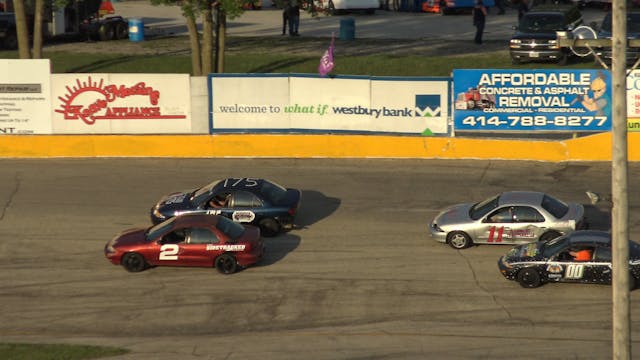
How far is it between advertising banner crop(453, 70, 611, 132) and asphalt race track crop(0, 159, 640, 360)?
2.31 metres

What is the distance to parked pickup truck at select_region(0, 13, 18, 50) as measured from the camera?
160 ft

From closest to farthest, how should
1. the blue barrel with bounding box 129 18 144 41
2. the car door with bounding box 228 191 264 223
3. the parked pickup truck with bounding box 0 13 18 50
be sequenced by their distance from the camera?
the car door with bounding box 228 191 264 223
the parked pickup truck with bounding box 0 13 18 50
the blue barrel with bounding box 129 18 144 41

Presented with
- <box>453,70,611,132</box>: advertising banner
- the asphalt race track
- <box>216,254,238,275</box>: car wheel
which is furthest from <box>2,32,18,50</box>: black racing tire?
<box>216,254,238,275</box>: car wheel

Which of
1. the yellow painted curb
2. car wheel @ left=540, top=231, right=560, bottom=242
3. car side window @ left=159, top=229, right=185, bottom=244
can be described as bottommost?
car wheel @ left=540, top=231, right=560, bottom=242

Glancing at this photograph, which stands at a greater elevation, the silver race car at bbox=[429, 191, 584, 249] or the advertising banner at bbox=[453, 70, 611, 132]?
the advertising banner at bbox=[453, 70, 611, 132]

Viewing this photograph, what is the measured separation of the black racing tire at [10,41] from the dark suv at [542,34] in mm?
22594

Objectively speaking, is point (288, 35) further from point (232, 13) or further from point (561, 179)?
point (561, 179)

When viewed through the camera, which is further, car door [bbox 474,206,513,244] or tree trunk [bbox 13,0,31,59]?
tree trunk [bbox 13,0,31,59]

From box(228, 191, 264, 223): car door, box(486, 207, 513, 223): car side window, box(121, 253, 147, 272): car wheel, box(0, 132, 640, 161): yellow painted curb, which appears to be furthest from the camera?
box(0, 132, 640, 161): yellow painted curb

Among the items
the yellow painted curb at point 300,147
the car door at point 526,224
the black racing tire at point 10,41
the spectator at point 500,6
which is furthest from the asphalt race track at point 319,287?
the spectator at point 500,6

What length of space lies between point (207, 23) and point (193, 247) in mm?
18176

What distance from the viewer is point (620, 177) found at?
12.7 metres

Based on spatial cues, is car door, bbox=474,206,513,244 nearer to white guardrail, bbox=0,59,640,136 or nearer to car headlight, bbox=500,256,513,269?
car headlight, bbox=500,256,513,269

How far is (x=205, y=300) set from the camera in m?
21.5
